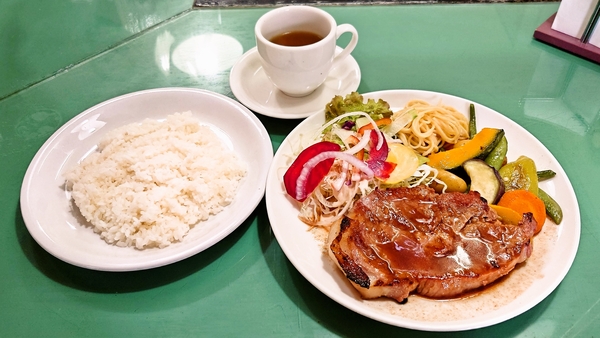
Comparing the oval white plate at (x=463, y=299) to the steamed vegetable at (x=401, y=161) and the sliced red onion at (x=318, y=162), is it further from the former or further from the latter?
the steamed vegetable at (x=401, y=161)

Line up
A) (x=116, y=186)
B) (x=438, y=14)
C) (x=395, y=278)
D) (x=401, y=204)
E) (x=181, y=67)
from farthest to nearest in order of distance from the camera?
(x=438, y=14) → (x=181, y=67) → (x=116, y=186) → (x=401, y=204) → (x=395, y=278)

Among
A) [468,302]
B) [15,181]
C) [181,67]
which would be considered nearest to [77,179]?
[15,181]

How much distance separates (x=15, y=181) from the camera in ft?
7.84

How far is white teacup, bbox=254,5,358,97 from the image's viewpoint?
2.39 metres

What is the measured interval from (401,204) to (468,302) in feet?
1.54

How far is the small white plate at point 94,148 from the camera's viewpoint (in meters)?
1.83

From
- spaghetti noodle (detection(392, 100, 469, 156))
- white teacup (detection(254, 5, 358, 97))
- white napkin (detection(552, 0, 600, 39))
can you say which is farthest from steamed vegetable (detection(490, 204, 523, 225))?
white napkin (detection(552, 0, 600, 39))

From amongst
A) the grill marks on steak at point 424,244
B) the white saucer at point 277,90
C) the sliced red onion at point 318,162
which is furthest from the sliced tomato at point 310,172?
the white saucer at point 277,90

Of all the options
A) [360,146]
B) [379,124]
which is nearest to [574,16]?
[379,124]

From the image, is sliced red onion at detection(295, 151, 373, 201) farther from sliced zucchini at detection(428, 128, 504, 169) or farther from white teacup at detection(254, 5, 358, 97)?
white teacup at detection(254, 5, 358, 97)

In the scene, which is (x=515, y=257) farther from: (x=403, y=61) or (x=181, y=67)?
(x=181, y=67)

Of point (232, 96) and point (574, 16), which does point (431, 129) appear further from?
point (574, 16)

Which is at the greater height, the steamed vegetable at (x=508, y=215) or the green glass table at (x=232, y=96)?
the steamed vegetable at (x=508, y=215)

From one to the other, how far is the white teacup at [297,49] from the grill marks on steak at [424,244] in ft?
2.99
